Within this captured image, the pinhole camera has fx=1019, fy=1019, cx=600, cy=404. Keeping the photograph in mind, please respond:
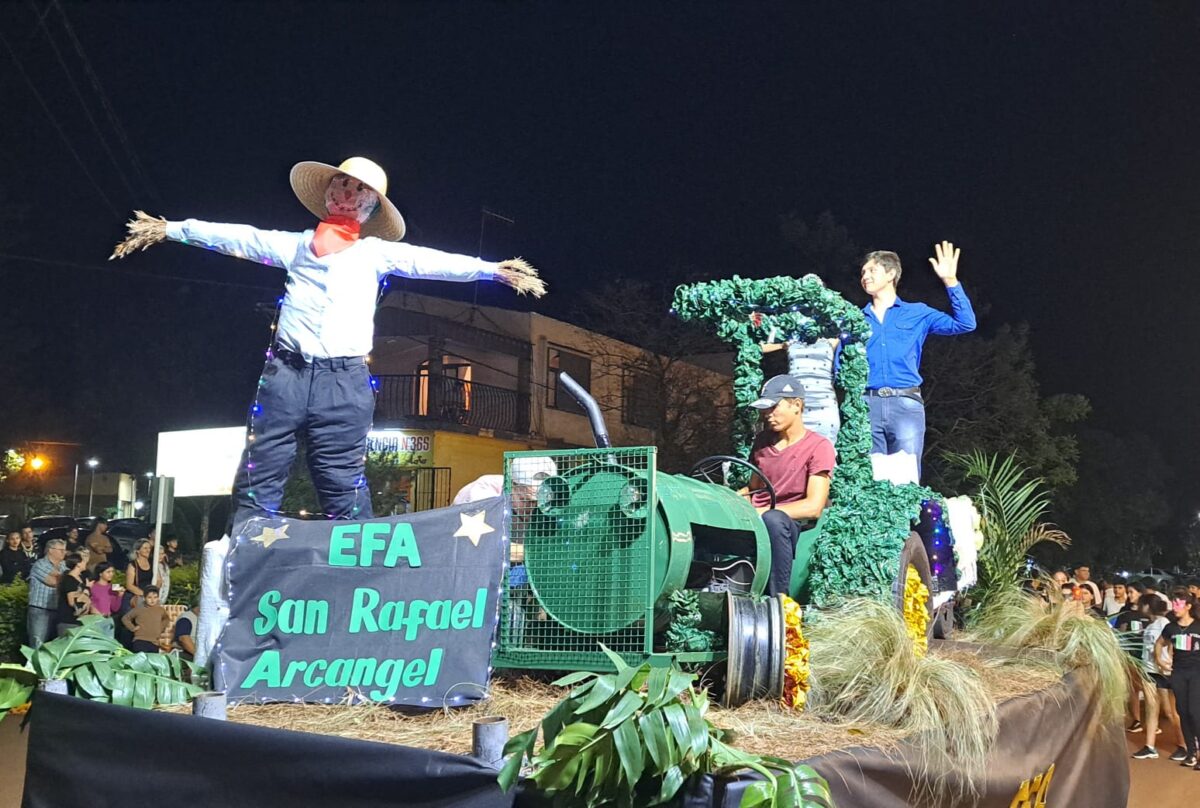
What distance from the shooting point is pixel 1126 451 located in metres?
32.8

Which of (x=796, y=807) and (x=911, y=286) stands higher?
(x=911, y=286)

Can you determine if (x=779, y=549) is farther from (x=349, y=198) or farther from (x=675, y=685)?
(x=349, y=198)

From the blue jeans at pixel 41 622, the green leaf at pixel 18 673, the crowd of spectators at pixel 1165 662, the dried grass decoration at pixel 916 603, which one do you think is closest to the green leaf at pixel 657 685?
the green leaf at pixel 18 673

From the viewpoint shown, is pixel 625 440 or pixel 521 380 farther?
pixel 521 380

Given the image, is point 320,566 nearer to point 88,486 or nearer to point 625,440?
point 625,440

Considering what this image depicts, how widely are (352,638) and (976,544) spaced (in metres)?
5.10

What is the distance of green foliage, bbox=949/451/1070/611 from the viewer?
8156mm

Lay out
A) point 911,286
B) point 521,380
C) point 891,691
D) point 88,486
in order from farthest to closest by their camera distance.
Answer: point 88,486
point 521,380
point 911,286
point 891,691

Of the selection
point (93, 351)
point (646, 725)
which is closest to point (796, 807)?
point (646, 725)

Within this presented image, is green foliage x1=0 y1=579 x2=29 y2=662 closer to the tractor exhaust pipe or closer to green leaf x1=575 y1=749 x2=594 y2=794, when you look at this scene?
the tractor exhaust pipe

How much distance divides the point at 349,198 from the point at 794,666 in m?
3.03

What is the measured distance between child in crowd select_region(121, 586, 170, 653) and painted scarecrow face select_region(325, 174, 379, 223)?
442 centimetres

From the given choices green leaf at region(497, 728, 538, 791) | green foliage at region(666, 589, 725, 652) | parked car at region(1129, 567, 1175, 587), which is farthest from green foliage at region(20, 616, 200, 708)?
parked car at region(1129, 567, 1175, 587)

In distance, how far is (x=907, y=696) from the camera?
3979 millimetres
